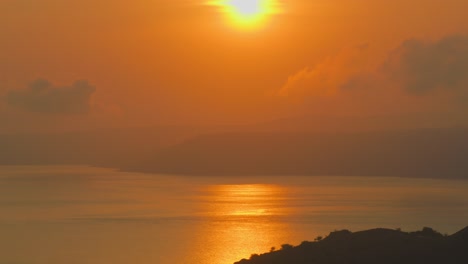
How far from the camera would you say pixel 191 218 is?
4058 inches

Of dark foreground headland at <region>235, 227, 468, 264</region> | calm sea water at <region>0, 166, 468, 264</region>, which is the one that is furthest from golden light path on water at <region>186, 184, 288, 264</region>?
dark foreground headland at <region>235, 227, 468, 264</region>

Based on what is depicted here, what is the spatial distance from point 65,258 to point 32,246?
937 cm

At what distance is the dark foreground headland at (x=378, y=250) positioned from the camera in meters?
32.9

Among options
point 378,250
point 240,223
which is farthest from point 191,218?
point 378,250

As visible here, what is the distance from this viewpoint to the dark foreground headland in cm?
3288

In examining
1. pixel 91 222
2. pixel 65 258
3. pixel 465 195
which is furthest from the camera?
pixel 465 195

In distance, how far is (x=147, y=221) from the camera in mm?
96438

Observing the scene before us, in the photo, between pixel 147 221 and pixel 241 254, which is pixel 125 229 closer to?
pixel 147 221

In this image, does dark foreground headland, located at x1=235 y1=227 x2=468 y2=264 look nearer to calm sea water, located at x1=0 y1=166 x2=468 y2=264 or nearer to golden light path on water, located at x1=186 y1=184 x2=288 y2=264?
golden light path on water, located at x1=186 y1=184 x2=288 y2=264

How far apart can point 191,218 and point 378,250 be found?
7043 centimetres

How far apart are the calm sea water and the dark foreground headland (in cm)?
2672

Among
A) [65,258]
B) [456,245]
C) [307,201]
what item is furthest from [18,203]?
[456,245]

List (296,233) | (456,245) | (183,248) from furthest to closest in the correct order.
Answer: (296,233) → (183,248) → (456,245)

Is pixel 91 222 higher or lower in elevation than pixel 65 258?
higher
